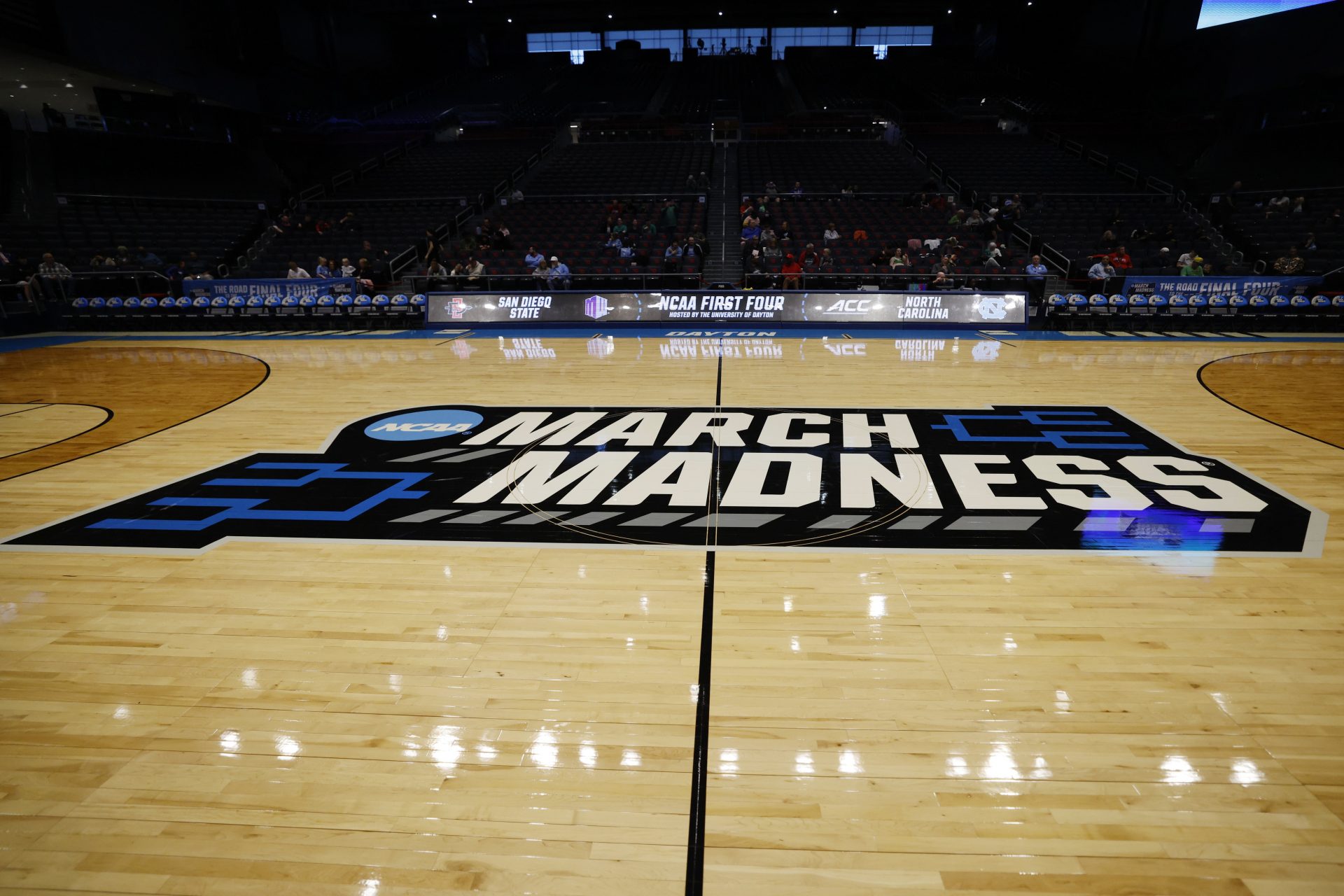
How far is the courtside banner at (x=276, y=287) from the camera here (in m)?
14.3

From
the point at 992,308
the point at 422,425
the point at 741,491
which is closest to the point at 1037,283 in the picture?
the point at 992,308

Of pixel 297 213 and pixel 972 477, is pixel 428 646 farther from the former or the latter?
pixel 297 213

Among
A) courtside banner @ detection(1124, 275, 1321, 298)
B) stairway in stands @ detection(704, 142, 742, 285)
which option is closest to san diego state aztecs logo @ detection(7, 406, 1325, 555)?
courtside banner @ detection(1124, 275, 1321, 298)

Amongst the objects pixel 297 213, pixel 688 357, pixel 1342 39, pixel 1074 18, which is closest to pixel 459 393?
pixel 688 357

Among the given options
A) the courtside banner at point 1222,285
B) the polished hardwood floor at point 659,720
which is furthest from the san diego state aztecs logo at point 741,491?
the courtside banner at point 1222,285

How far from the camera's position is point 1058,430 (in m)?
6.53

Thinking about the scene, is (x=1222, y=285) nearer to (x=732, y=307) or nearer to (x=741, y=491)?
(x=732, y=307)

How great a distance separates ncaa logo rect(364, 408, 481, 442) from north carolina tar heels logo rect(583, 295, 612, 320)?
20.7 ft

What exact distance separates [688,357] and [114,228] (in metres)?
18.1

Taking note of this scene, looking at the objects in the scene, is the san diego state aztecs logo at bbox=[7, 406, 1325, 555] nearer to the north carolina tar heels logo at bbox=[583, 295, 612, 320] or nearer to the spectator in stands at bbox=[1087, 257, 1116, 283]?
the north carolina tar heels logo at bbox=[583, 295, 612, 320]

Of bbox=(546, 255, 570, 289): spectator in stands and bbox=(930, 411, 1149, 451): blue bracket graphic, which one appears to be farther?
bbox=(546, 255, 570, 289): spectator in stands

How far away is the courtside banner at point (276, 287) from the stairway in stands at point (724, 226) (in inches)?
329

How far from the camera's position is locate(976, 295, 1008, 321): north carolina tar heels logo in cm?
1251

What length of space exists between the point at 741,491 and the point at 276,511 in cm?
372
